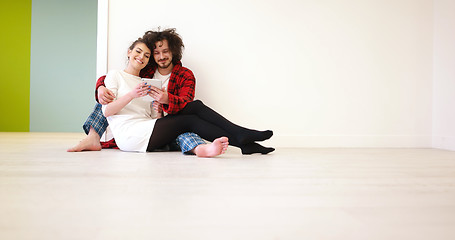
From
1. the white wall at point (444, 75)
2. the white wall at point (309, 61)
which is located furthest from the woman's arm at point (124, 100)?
the white wall at point (444, 75)

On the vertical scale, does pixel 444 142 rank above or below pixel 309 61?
below

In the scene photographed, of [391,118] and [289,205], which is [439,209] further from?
[391,118]

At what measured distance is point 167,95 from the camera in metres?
2.13

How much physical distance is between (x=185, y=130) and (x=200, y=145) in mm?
244

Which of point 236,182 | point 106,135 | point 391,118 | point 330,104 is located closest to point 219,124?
point 236,182

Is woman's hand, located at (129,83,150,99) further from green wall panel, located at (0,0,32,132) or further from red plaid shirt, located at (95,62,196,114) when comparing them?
green wall panel, located at (0,0,32,132)

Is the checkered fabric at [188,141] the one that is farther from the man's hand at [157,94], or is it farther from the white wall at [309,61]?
the white wall at [309,61]

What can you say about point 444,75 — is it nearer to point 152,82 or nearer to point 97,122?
point 152,82

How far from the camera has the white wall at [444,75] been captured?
10.0 feet

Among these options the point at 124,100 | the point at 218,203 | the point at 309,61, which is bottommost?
the point at 218,203

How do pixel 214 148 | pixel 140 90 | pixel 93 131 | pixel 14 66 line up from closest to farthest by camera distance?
pixel 214 148
pixel 140 90
pixel 93 131
pixel 14 66

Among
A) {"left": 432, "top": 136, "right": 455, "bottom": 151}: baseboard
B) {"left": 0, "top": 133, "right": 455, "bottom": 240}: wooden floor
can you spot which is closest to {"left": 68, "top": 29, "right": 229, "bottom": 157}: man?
{"left": 0, "top": 133, "right": 455, "bottom": 240}: wooden floor

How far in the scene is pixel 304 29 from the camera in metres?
3.10

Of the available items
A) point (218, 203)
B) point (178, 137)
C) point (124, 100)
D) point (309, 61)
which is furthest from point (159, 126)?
point (309, 61)
